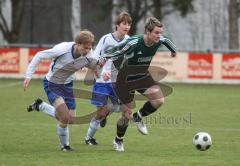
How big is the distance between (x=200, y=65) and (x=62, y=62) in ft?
57.2

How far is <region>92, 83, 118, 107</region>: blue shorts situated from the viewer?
1180 cm

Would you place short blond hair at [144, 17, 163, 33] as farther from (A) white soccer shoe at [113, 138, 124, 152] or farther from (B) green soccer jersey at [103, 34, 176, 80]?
(A) white soccer shoe at [113, 138, 124, 152]

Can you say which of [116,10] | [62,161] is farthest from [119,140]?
[116,10]

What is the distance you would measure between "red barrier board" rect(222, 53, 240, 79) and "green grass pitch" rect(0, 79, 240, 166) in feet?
20.4

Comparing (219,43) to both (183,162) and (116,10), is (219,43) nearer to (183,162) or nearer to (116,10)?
(116,10)

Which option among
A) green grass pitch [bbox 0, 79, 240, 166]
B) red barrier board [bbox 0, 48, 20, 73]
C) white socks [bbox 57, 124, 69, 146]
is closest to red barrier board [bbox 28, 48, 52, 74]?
red barrier board [bbox 0, 48, 20, 73]

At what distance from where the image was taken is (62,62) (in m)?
10.9

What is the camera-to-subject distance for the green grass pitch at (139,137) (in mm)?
9883

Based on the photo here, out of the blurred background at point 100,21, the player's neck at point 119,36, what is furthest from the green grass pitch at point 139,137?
the blurred background at point 100,21

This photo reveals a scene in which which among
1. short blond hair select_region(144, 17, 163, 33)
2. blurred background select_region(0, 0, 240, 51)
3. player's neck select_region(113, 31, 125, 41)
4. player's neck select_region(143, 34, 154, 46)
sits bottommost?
player's neck select_region(143, 34, 154, 46)

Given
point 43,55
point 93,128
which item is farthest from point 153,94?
point 43,55

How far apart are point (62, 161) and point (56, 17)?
31510 mm

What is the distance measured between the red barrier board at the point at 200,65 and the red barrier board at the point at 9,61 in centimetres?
681

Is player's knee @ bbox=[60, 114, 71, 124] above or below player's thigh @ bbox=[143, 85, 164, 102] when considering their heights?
below
